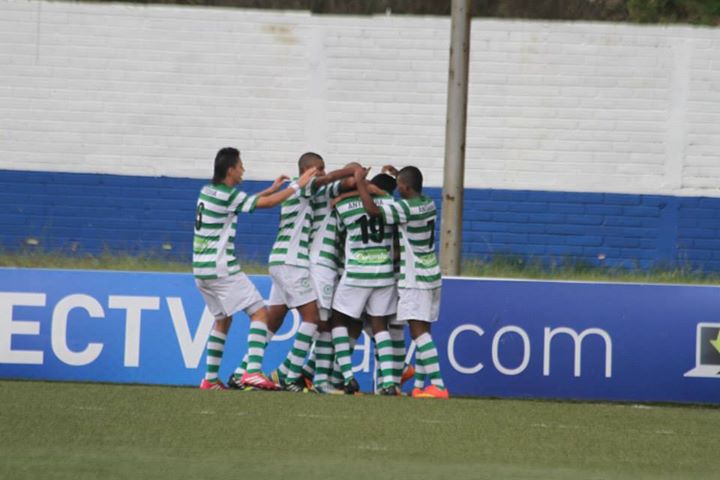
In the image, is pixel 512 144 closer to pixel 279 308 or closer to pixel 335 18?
pixel 335 18

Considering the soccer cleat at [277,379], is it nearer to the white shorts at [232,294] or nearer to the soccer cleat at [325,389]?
the soccer cleat at [325,389]

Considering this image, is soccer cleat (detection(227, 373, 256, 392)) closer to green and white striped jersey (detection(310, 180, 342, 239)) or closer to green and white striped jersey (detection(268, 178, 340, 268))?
green and white striped jersey (detection(268, 178, 340, 268))

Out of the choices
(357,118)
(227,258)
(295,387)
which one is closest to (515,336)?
(295,387)

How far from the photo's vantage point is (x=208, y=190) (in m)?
10.3

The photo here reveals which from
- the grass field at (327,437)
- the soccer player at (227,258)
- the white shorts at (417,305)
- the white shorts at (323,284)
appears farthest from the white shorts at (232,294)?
the white shorts at (417,305)

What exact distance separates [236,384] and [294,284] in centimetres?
84

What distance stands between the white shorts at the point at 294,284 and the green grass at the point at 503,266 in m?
7.40

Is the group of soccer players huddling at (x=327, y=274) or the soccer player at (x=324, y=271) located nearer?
the group of soccer players huddling at (x=327, y=274)

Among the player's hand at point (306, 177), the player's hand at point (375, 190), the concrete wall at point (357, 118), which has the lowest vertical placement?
the player's hand at point (375, 190)

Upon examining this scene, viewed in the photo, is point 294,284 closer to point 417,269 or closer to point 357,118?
point 417,269

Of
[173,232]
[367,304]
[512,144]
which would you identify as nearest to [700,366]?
[367,304]

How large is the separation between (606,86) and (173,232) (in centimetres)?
580

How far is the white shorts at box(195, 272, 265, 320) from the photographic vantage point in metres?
10.3

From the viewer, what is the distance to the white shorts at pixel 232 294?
10.3m
